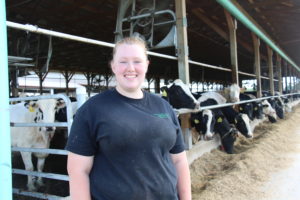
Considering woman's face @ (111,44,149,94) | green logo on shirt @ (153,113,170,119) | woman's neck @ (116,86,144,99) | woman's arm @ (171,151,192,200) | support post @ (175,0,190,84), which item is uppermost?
support post @ (175,0,190,84)

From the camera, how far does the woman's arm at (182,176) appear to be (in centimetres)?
176

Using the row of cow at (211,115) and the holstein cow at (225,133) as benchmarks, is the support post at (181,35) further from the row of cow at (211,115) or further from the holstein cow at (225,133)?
the holstein cow at (225,133)

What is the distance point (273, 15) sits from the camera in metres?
9.12

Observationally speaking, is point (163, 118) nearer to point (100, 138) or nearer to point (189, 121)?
point (100, 138)

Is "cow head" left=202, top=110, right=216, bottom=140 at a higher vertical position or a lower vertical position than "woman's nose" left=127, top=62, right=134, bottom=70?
lower

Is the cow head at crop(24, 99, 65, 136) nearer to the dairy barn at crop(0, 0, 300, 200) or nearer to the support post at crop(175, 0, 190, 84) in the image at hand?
the dairy barn at crop(0, 0, 300, 200)

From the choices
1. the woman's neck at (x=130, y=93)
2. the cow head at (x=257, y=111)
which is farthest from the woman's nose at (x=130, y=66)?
the cow head at (x=257, y=111)

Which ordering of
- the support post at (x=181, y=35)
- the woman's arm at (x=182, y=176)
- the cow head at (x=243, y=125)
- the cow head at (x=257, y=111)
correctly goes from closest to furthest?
the woman's arm at (x=182, y=176)
the support post at (x=181, y=35)
the cow head at (x=243, y=125)
the cow head at (x=257, y=111)

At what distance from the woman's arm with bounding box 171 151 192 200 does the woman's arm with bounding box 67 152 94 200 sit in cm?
60

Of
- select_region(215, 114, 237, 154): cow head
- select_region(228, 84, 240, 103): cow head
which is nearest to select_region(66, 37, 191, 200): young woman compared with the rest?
select_region(215, 114, 237, 154): cow head

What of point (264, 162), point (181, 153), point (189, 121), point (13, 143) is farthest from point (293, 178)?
point (13, 143)

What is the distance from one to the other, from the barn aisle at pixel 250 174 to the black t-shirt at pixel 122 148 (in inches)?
93.6

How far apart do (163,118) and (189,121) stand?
3908 mm

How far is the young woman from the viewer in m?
1.45
